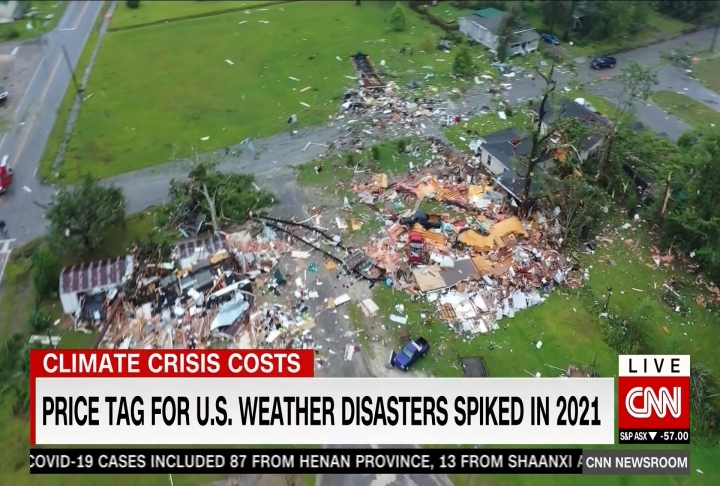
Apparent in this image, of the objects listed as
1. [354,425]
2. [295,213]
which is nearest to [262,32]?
[295,213]

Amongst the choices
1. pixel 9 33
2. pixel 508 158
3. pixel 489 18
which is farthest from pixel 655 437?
pixel 9 33

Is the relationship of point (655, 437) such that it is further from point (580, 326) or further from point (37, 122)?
point (37, 122)

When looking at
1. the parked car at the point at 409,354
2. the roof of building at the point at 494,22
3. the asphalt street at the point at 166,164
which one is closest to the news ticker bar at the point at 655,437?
the parked car at the point at 409,354

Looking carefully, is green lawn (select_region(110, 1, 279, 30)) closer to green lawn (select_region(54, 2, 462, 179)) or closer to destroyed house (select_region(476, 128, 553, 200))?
green lawn (select_region(54, 2, 462, 179))

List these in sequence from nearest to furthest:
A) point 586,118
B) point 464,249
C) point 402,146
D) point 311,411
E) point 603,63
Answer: point 311,411 < point 464,249 < point 586,118 < point 402,146 < point 603,63

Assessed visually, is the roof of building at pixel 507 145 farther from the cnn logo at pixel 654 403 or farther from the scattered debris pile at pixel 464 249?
the cnn logo at pixel 654 403

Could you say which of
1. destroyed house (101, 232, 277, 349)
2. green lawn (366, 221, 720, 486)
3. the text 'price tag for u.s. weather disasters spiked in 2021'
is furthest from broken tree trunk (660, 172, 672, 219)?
destroyed house (101, 232, 277, 349)
